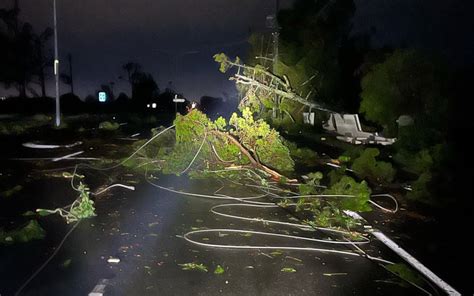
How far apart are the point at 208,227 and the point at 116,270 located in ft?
7.33

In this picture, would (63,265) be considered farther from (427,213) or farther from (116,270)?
(427,213)

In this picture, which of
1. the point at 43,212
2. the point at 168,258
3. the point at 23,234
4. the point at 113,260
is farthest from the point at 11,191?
the point at 168,258

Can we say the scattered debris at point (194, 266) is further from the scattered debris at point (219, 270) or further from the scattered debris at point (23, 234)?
the scattered debris at point (23, 234)

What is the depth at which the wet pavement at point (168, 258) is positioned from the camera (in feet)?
15.8

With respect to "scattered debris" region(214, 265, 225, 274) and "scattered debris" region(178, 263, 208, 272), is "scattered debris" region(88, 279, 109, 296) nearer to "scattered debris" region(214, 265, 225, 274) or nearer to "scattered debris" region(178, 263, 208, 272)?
"scattered debris" region(178, 263, 208, 272)

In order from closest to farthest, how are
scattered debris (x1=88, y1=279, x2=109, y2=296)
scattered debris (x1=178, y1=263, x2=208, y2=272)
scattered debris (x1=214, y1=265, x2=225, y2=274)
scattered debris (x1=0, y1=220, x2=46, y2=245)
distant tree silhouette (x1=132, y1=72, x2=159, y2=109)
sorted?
scattered debris (x1=88, y1=279, x2=109, y2=296), scattered debris (x1=214, y1=265, x2=225, y2=274), scattered debris (x1=178, y1=263, x2=208, y2=272), scattered debris (x1=0, y1=220, x2=46, y2=245), distant tree silhouette (x1=132, y1=72, x2=159, y2=109)

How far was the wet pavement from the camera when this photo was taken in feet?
15.8

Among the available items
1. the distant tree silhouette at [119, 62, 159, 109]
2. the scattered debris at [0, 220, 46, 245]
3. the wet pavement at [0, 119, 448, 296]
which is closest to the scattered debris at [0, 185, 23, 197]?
the wet pavement at [0, 119, 448, 296]

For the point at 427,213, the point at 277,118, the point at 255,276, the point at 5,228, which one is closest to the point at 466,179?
the point at 427,213

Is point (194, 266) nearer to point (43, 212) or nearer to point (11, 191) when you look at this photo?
point (43, 212)

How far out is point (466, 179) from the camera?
11398mm

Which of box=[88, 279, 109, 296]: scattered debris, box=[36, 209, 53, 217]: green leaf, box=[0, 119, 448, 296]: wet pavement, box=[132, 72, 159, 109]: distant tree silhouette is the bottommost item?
box=[0, 119, 448, 296]: wet pavement

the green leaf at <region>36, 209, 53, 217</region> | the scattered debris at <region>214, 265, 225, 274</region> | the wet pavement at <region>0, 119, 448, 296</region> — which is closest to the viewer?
the wet pavement at <region>0, 119, 448, 296</region>

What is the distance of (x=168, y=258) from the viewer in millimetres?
5672
